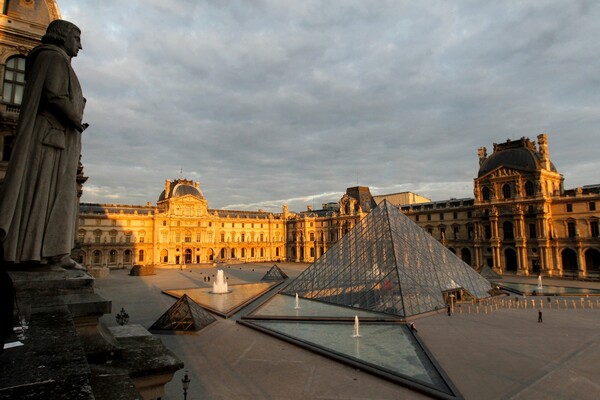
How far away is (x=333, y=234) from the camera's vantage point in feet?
215

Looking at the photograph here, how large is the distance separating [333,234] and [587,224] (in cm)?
3694

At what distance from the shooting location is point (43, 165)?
4359mm

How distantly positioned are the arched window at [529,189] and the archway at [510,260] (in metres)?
7.41

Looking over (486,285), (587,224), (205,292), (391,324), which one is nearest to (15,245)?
(391,324)

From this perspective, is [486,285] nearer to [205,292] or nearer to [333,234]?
[205,292]

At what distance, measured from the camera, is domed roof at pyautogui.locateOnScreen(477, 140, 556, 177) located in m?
42.2

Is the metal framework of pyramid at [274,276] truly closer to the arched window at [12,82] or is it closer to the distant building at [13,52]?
the distant building at [13,52]

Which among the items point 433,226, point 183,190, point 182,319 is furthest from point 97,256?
point 433,226

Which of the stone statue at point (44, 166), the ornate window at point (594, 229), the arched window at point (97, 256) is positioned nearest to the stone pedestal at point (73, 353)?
the stone statue at point (44, 166)

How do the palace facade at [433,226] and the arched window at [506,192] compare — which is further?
the arched window at [506,192]

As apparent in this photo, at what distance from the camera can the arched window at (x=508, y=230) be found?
43844 mm

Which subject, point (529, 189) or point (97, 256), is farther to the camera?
point (97, 256)

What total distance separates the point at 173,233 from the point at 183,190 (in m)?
7.79

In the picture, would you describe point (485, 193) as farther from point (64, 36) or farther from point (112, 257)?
point (112, 257)
